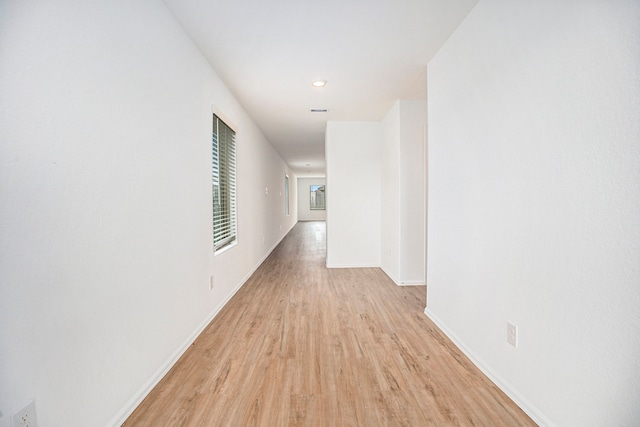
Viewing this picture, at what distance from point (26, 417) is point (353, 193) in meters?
4.57

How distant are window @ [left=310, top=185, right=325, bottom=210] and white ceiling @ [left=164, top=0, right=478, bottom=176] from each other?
1239 centimetres

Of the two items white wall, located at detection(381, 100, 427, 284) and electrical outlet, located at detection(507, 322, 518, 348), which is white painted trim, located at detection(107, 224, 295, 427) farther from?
white wall, located at detection(381, 100, 427, 284)

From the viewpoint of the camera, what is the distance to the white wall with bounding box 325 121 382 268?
17.0 feet

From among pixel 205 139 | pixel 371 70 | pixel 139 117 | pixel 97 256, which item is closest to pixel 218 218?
pixel 205 139

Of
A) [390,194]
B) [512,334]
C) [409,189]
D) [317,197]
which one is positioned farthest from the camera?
[317,197]

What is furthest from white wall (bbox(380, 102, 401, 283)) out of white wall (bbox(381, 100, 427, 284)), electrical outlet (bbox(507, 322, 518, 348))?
electrical outlet (bbox(507, 322, 518, 348))

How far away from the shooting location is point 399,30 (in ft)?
7.81

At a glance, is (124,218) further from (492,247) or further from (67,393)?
(492,247)

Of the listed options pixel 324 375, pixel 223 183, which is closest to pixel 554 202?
pixel 324 375

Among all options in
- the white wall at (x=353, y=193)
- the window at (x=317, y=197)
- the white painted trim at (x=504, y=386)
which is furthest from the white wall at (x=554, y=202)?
the window at (x=317, y=197)

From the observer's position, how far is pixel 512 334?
1746 mm

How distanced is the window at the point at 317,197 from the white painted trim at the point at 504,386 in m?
14.2

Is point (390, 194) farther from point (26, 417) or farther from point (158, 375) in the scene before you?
point (26, 417)

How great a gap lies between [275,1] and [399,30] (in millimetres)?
960
